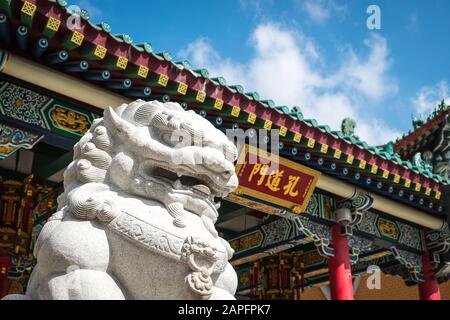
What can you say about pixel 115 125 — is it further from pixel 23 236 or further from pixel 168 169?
pixel 23 236

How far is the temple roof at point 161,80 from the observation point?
401 centimetres

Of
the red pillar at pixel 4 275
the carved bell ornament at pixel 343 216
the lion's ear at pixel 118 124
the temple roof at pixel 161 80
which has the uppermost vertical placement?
the temple roof at pixel 161 80

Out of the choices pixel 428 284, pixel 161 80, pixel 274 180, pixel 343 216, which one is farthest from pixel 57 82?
pixel 428 284

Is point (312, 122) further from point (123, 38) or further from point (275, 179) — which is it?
point (123, 38)

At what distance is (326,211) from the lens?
7.09m

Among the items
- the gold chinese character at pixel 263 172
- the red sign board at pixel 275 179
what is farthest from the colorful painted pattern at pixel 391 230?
the gold chinese character at pixel 263 172

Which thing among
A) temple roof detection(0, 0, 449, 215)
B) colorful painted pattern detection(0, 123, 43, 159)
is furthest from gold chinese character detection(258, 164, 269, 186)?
colorful painted pattern detection(0, 123, 43, 159)

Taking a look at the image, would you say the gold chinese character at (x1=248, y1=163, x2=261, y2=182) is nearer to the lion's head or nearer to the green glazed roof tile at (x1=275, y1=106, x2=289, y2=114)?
the green glazed roof tile at (x1=275, y1=106, x2=289, y2=114)

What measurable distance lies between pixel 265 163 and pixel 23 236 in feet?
9.57

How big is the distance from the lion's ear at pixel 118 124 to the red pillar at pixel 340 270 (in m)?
5.14

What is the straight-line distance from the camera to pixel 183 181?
7.22 feet

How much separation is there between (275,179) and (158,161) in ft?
14.0

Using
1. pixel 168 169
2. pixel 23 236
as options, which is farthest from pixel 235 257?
pixel 168 169

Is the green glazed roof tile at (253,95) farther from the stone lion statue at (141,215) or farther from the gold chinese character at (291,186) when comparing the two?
the stone lion statue at (141,215)
